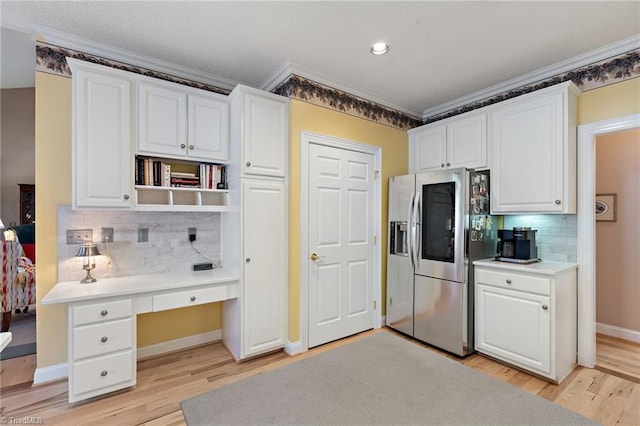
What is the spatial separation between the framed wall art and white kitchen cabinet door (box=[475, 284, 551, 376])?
1867 mm

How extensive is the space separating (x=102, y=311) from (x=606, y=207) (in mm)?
5101

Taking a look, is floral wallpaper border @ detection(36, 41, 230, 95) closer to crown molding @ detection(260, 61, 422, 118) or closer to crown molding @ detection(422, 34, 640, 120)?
crown molding @ detection(260, 61, 422, 118)

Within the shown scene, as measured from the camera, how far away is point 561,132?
2.53 meters

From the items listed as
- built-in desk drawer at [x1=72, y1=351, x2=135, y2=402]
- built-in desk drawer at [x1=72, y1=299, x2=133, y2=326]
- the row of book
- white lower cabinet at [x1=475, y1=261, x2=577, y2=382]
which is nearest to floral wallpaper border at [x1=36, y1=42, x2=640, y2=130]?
the row of book

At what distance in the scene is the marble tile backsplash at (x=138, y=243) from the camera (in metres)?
2.45

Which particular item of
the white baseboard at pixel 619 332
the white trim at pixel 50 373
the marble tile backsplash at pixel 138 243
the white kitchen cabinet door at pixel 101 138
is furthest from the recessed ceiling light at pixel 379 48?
the white baseboard at pixel 619 332

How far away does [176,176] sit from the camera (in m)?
2.69

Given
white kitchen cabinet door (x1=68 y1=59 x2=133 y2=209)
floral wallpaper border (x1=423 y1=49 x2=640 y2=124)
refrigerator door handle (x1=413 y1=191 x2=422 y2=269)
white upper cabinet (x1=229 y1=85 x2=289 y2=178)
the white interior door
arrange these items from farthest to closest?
refrigerator door handle (x1=413 y1=191 x2=422 y2=269)
the white interior door
white upper cabinet (x1=229 y1=85 x2=289 y2=178)
floral wallpaper border (x1=423 y1=49 x2=640 y2=124)
white kitchen cabinet door (x1=68 y1=59 x2=133 y2=209)

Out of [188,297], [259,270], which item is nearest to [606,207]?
[259,270]

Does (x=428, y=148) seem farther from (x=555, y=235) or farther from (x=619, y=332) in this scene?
(x=619, y=332)

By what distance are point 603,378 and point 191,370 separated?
348 cm

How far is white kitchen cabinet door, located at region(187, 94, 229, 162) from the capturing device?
267 centimetres

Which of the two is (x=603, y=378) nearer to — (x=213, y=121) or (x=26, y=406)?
(x=213, y=121)

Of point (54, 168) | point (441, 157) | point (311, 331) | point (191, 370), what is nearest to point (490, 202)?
point (441, 157)
